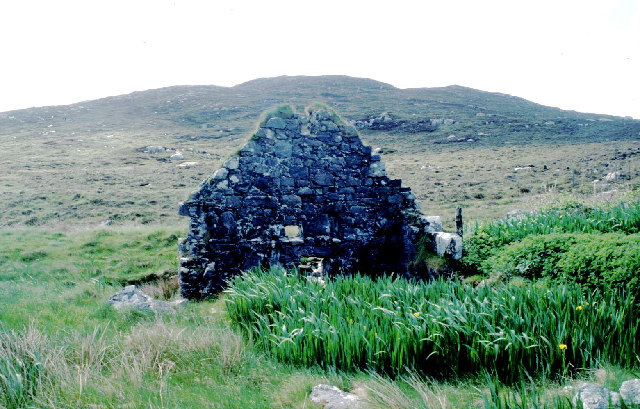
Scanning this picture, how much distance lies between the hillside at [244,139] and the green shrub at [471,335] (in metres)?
5.18

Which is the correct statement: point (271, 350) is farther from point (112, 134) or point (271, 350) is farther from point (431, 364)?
point (112, 134)

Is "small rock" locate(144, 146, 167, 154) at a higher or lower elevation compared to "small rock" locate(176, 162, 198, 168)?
higher

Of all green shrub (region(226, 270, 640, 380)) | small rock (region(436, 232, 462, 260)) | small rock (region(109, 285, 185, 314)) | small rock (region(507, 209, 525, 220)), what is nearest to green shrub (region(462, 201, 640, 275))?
small rock (region(436, 232, 462, 260))

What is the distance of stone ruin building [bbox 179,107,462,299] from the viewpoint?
8.05 metres

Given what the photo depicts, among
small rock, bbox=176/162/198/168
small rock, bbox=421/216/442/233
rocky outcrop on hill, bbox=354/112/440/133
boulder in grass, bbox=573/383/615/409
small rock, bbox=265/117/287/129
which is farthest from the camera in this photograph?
rocky outcrop on hill, bbox=354/112/440/133

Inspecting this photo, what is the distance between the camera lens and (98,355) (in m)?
3.79

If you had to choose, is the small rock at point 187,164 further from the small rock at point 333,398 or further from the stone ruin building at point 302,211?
the small rock at point 333,398

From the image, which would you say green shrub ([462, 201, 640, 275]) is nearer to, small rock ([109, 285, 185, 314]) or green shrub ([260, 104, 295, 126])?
green shrub ([260, 104, 295, 126])

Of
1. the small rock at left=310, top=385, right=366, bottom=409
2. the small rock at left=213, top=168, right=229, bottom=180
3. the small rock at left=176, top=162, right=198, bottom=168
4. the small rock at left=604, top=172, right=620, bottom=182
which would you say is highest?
the small rock at left=213, top=168, right=229, bottom=180

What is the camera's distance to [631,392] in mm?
2732

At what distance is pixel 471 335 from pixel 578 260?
2.79 metres

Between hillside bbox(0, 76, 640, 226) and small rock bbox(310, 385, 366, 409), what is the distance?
5961mm

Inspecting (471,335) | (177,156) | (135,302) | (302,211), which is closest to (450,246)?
(302,211)

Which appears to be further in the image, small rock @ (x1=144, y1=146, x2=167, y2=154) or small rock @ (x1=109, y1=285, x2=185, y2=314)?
small rock @ (x1=144, y1=146, x2=167, y2=154)
